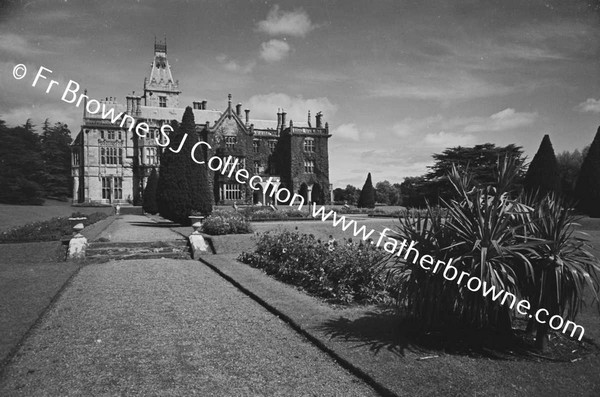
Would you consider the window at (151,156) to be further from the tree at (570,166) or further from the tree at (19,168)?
the tree at (570,166)

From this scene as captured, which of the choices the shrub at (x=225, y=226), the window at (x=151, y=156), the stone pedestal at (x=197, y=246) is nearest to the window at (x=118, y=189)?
the window at (x=151, y=156)

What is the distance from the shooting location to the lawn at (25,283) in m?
5.89

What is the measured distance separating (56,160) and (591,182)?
60534 millimetres

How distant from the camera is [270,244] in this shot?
11.3m

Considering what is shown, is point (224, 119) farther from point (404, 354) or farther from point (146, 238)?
point (404, 354)

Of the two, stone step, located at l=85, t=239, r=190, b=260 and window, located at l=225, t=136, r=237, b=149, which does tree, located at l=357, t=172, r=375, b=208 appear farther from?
stone step, located at l=85, t=239, r=190, b=260

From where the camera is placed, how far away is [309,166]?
154 ft

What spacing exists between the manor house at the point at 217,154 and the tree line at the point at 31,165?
444 cm

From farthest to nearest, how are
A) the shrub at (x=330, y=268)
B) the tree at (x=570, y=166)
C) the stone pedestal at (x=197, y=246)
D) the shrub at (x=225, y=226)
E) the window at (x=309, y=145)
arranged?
the window at (x=309, y=145)
the tree at (x=570, y=166)
the shrub at (x=225, y=226)
the stone pedestal at (x=197, y=246)
the shrub at (x=330, y=268)

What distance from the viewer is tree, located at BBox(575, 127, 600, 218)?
23.7 m

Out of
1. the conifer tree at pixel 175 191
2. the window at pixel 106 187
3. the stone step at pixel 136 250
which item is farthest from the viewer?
the window at pixel 106 187

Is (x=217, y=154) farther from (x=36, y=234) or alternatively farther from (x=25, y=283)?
(x=25, y=283)

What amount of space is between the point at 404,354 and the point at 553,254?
2014 mm

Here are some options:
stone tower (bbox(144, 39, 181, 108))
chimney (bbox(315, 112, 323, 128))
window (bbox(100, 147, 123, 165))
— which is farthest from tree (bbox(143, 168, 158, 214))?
stone tower (bbox(144, 39, 181, 108))
